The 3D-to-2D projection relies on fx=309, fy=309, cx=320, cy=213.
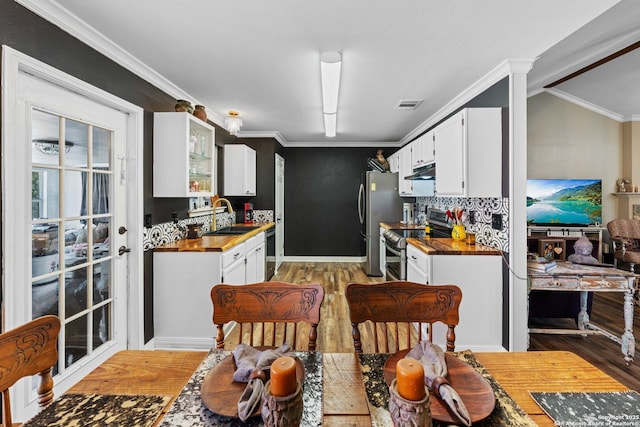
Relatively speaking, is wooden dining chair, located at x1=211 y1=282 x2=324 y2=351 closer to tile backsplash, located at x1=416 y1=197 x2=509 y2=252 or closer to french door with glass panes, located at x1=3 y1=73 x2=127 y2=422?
french door with glass panes, located at x1=3 y1=73 x2=127 y2=422

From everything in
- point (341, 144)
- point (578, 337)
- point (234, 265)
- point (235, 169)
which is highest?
point (341, 144)

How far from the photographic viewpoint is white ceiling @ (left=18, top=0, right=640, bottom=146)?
179 centimetres

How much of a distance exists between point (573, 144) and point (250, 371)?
6.50 meters

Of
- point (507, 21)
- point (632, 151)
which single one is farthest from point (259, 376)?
point (632, 151)

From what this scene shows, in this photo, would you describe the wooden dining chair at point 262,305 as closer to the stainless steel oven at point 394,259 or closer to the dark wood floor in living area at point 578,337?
the dark wood floor in living area at point 578,337

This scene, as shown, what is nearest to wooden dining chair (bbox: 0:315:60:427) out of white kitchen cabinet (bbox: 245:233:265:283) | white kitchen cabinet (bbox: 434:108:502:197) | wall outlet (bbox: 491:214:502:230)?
white kitchen cabinet (bbox: 245:233:265:283)

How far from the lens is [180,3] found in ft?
5.73

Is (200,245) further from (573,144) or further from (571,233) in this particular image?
(573,144)

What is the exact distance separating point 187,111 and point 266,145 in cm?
241

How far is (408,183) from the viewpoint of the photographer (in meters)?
4.75

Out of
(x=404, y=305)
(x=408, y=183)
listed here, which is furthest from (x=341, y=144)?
(x=404, y=305)

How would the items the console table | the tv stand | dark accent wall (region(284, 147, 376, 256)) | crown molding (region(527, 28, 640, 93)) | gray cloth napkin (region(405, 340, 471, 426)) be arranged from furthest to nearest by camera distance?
1. dark accent wall (region(284, 147, 376, 256))
2. the tv stand
3. crown molding (region(527, 28, 640, 93))
4. the console table
5. gray cloth napkin (region(405, 340, 471, 426))

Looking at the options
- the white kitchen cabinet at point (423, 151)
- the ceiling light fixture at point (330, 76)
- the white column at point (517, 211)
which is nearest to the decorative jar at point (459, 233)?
the white column at point (517, 211)

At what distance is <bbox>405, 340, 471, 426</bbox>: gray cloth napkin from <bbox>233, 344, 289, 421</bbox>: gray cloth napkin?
0.42 m
